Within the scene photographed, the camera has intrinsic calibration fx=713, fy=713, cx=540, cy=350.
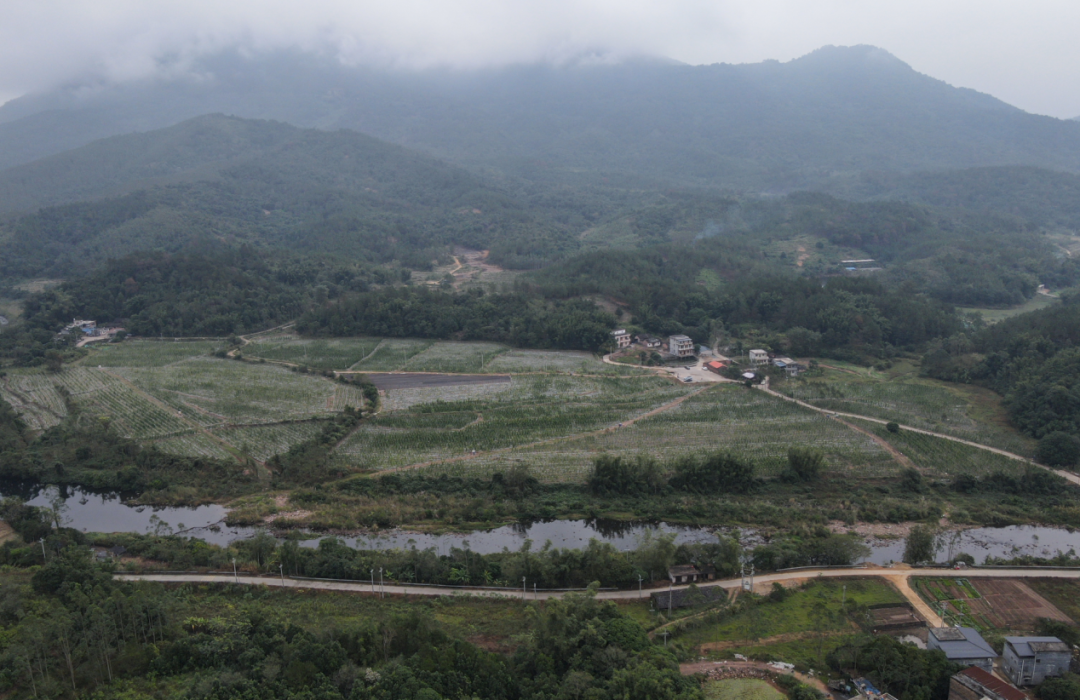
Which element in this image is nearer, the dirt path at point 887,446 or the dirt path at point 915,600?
the dirt path at point 915,600

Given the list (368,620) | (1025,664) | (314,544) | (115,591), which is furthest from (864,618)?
(115,591)

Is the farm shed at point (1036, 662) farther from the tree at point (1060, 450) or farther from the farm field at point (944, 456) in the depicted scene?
the tree at point (1060, 450)

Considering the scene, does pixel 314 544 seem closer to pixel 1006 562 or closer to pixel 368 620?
pixel 368 620

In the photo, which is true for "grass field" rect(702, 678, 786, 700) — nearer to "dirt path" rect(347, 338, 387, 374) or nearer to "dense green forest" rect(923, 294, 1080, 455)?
"dense green forest" rect(923, 294, 1080, 455)

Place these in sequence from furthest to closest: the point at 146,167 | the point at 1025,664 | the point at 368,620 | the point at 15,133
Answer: the point at 15,133, the point at 146,167, the point at 368,620, the point at 1025,664

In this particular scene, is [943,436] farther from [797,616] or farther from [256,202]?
[256,202]

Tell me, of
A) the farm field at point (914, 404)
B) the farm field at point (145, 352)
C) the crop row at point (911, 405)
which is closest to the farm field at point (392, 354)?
the farm field at point (145, 352)
